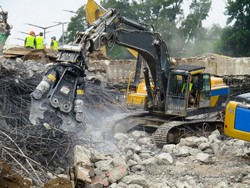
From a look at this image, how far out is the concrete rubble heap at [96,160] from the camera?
21.1 feet

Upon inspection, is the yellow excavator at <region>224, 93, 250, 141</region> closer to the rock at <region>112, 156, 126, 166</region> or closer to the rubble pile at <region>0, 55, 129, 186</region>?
the rock at <region>112, 156, 126, 166</region>

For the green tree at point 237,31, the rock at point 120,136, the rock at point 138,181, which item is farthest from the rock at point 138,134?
the green tree at point 237,31

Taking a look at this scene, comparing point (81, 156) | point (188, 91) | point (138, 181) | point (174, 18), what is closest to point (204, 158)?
point (138, 181)

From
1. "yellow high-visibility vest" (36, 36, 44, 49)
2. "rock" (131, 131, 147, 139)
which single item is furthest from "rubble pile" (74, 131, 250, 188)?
"yellow high-visibility vest" (36, 36, 44, 49)

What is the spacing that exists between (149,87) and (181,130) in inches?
52.2

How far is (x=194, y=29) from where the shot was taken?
44781 millimetres

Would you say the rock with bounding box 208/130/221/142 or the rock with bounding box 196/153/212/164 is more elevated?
the rock with bounding box 208/130/221/142

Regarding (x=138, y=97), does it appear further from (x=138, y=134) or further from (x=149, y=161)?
(x=149, y=161)

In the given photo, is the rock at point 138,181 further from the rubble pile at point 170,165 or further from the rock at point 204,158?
the rock at point 204,158

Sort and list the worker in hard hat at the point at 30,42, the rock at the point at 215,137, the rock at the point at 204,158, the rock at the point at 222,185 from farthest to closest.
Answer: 1. the worker in hard hat at the point at 30,42
2. the rock at the point at 215,137
3. the rock at the point at 204,158
4. the rock at the point at 222,185

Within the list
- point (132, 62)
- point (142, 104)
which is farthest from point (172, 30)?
point (142, 104)

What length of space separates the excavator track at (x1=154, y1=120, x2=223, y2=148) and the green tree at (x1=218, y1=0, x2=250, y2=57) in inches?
1009

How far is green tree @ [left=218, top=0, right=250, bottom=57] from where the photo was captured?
35719 mm

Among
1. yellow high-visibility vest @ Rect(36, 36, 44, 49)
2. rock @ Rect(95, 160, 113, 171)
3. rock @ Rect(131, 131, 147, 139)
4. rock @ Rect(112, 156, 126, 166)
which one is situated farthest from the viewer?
yellow high-visibility vest @ Rect(36, 36, 44, 49)
